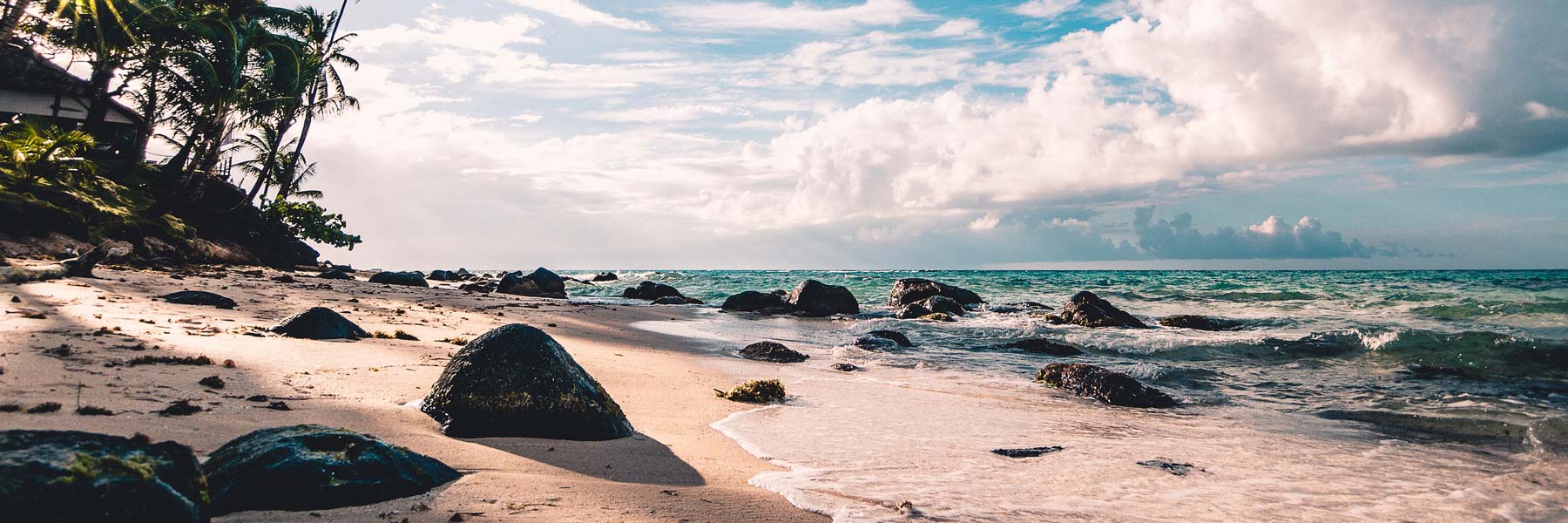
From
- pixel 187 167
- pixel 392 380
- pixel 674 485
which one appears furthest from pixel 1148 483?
pixel 187 167

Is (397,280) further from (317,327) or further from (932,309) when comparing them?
(317,327)

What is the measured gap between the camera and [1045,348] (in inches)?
541

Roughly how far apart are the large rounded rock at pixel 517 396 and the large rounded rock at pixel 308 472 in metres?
1.29

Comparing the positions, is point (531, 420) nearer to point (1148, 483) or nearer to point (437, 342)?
point (1148, 483)

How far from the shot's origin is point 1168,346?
45.8 feet

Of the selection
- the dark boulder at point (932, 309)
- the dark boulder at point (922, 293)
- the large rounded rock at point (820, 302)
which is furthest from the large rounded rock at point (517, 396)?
the dark boulder at point (922, 293)

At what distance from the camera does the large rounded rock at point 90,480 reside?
2273 mm

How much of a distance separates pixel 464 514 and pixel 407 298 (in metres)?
16.0

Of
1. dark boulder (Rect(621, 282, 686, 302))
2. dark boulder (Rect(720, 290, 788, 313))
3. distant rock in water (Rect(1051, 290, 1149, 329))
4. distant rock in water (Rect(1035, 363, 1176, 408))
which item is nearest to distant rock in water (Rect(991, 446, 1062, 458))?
distant rock in water (Rect(1035, 363, 1176, 408))

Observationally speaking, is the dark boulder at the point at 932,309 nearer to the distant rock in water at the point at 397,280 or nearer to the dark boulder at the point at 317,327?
the dark boulder at the point at 317,327

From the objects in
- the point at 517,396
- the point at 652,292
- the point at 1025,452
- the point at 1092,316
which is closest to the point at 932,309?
the point at 1092,316

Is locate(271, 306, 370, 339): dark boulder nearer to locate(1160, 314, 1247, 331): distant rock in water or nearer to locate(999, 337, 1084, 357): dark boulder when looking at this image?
locate(999, 337, 1084, 357): dark boulder

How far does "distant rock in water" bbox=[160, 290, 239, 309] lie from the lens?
1041cm

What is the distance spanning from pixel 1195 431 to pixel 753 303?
58.1 ft
